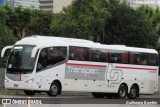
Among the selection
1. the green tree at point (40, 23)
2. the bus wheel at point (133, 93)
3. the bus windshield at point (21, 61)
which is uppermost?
the green tree at point (40, 23)

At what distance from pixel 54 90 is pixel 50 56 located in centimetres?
210

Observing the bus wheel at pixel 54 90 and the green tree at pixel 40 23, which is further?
the green tree at pixel 40 23

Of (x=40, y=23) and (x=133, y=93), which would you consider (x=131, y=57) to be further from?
(x=40, y=23)

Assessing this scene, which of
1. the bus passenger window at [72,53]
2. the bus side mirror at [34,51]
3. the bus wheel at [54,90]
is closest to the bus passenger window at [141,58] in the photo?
the bus passenger window at [72,53]

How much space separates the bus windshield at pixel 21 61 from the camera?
88.7 ft

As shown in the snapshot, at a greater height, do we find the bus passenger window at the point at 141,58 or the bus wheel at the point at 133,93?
the bus passenger window at the point at 141,58

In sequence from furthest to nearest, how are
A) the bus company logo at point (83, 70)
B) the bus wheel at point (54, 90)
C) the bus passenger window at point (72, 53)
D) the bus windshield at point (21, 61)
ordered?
the bus company logo at point (83, 70), the bus passenger window at point (72, 53), the bus wheel at point (54, 90), the bus windshield at point (21, 61)

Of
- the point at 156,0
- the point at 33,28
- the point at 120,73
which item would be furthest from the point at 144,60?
the point at 156,0

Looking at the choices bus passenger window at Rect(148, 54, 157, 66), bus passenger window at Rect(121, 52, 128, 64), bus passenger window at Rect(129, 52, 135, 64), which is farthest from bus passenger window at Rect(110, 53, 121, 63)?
bus passenger window at Rect(148, 54, 157, 66)

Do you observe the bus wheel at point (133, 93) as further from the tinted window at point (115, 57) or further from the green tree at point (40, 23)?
the green tree at point (40, 23)

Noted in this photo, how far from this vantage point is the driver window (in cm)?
2719

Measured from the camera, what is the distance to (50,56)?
2748 centimetres

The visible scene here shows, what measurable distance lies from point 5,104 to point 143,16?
179 feet

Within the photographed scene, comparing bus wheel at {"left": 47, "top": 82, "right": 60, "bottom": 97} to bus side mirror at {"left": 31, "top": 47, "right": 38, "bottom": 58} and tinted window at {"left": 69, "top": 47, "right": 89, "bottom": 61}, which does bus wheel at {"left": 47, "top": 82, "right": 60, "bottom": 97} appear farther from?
bus side mirror at {"left": 31, "top": 47, "right": 38, "bottom": 58}
